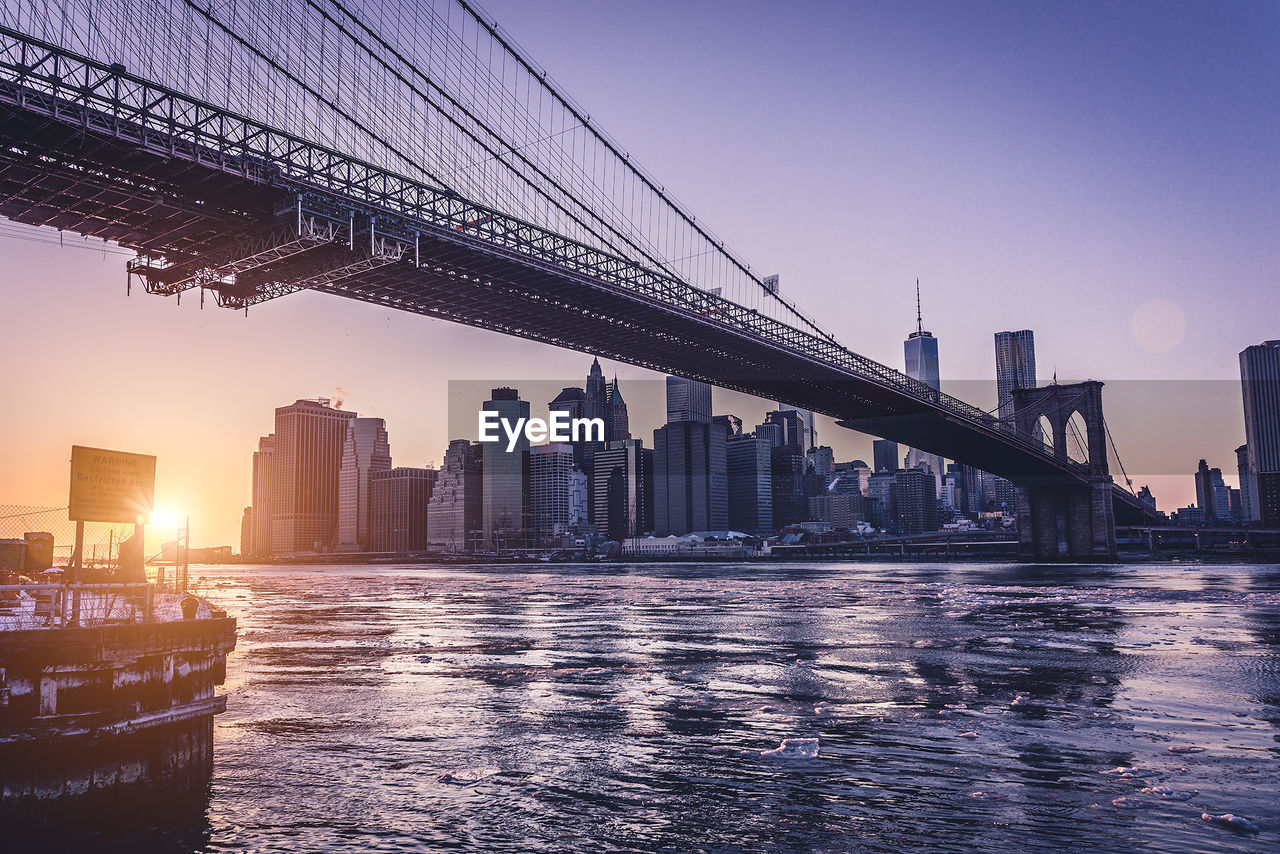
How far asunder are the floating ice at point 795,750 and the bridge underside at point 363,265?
3128cm

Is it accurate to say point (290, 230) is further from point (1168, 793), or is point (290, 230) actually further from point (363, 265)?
point (1168, 793)

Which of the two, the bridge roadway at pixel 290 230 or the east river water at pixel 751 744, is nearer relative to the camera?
Result: the east river water at pixel 751 744

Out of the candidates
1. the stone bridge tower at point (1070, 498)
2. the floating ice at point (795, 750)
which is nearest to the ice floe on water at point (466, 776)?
the floating ice at point (795, 750)

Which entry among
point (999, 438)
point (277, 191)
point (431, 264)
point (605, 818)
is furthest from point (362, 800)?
point (999, 438)

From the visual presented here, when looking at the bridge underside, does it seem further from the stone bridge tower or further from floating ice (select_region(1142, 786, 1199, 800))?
floating ice (select_region(1142, 786, 1199, 800))

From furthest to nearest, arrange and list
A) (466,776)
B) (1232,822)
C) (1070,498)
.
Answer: (1070,498) → (466,776) → (1232,822)

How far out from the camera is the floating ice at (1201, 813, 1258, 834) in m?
10.8

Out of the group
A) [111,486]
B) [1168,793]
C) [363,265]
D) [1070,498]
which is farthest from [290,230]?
[1070,498]

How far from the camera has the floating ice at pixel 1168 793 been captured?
1213 centimetres

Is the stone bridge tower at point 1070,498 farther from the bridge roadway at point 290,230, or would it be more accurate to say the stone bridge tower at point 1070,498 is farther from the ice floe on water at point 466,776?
the ice floe on water at point 466,776

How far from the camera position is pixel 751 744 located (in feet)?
52.1

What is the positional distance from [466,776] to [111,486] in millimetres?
8771

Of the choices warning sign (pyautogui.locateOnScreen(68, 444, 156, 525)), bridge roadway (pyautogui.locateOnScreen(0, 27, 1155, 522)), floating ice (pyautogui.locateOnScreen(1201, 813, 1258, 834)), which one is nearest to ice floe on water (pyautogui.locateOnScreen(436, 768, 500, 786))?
warning sign (pyautogui.locateOnScreen(68, 444, 156, 525))

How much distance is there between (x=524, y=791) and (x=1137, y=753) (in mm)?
9642
